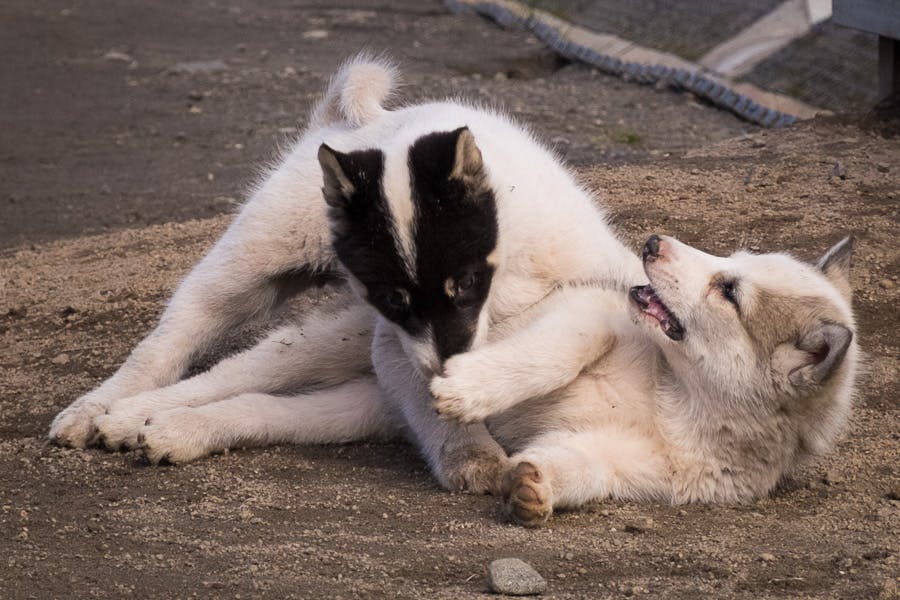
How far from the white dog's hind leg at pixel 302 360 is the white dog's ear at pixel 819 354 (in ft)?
6.51

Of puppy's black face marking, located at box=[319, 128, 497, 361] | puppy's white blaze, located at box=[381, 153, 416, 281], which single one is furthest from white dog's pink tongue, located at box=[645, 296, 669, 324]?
puppy's white blaze, located at box=[381, 153, 416, 281]

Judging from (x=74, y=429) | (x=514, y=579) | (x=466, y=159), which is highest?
(x=466, y=159)

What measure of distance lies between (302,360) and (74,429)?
104 centimetres

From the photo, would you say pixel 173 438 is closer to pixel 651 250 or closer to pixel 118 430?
pixel 118 430

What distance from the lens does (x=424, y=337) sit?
15.1 ft

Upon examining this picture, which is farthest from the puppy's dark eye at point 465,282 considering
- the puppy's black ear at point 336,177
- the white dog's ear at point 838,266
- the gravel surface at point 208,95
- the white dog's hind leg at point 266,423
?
the gravel surface at point 208,95

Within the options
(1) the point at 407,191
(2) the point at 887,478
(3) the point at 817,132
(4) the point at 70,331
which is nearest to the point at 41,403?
(4) the point at 70,331

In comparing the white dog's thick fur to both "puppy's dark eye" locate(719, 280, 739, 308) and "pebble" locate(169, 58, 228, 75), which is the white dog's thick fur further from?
"pebble" locate(169, 58, 228, 75)

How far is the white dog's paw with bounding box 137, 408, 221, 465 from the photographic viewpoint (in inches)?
193

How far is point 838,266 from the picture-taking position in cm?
490

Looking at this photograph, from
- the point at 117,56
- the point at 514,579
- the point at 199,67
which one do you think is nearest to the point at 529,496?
the point at 514,579

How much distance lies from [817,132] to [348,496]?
16.1 feet

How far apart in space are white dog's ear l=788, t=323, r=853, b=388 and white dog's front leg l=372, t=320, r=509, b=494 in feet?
3.64

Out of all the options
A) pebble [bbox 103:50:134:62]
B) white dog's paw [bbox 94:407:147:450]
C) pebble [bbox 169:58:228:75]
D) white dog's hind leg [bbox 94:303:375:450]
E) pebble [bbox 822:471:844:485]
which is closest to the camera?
pebble [bbox 822:471:844:485]
